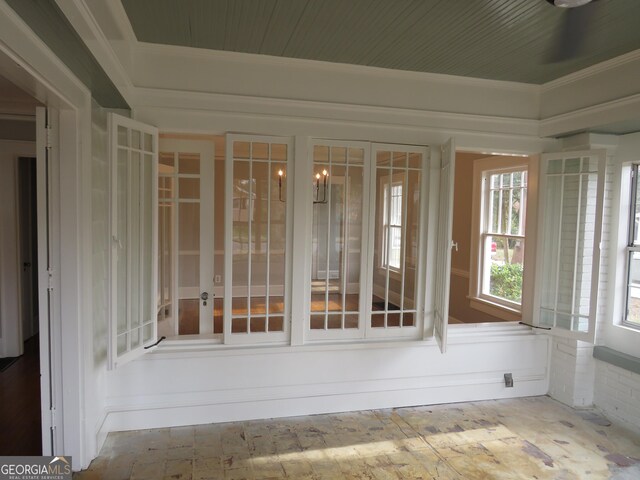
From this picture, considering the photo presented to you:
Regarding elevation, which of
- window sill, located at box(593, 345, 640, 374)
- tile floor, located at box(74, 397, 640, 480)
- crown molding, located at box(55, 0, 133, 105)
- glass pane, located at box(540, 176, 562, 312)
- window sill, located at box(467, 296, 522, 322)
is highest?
crown molding, located at box(55, 0, 133, 105)

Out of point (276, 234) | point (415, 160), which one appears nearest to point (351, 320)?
point (276, 234)

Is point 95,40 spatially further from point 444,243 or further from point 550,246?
point 550,246

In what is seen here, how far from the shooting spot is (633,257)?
12.1ft

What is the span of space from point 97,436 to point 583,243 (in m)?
4.12

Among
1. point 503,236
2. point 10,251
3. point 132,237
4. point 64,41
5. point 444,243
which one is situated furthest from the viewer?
point 503,236

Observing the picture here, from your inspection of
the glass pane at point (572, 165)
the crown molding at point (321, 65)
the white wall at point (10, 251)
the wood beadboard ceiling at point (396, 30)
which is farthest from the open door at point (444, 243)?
the white wall at point (10, 251)

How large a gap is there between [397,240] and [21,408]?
3389 mm

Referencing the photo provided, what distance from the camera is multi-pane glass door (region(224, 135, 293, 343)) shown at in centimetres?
335

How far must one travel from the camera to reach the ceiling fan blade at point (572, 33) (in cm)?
249

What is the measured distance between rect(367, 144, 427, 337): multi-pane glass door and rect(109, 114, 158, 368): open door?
1.73m

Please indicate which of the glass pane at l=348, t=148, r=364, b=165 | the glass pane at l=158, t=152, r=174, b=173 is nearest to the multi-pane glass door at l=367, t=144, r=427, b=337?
the glass pane at l=348, t=148, r=364, b=165

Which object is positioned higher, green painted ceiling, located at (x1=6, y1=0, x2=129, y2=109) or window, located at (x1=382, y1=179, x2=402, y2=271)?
green painted ceiling, located at (x1=6, y1=0, x2=129, y2=109)

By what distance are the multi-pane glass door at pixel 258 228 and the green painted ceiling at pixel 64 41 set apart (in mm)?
995

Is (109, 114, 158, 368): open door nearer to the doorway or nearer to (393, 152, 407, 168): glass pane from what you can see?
the doorway
